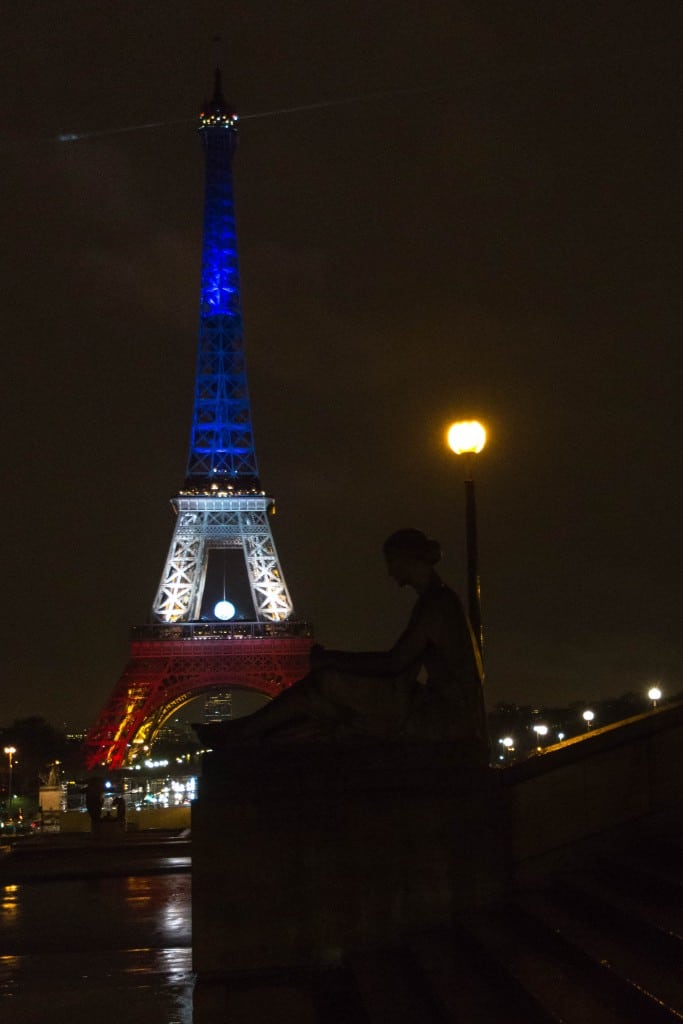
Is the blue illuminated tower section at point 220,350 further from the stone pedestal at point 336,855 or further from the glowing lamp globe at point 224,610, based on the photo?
the stone pedestal at point 336,855

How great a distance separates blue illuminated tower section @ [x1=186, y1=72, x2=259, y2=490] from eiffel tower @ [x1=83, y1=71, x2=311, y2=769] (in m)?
0.07

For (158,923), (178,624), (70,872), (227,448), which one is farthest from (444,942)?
(227,448)

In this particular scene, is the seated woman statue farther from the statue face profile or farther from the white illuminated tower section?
the white illuminated tower section

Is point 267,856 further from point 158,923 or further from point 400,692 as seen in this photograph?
point 158,923

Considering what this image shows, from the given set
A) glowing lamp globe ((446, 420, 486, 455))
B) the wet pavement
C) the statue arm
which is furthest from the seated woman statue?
glowing lamp globe ((446, 420, 486, 455))

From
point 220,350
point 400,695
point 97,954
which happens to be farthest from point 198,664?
point 400,695

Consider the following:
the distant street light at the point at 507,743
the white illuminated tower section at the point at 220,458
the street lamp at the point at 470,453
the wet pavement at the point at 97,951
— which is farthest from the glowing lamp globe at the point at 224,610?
the street lamp at the point at 470,453

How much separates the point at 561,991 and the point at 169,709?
75729 mm

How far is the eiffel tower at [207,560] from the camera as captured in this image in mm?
75062

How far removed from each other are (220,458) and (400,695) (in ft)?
264

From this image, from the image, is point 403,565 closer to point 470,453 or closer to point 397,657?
point 397,657

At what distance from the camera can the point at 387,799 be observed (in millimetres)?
8391

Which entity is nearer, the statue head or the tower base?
the statue head

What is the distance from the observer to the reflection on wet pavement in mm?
7629
